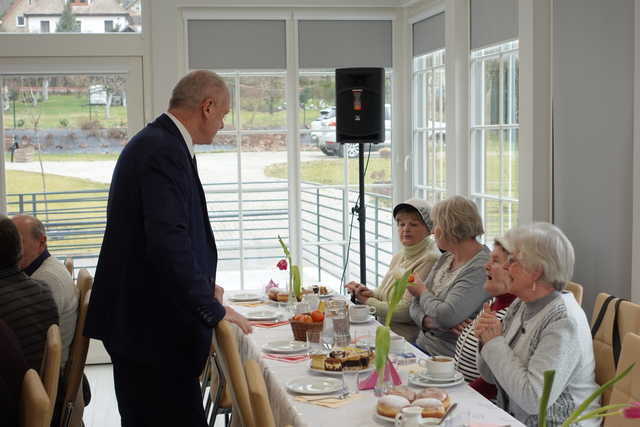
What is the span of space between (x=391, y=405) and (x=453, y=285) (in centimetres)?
153

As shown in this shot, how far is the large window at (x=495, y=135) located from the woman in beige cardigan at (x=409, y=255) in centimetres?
76

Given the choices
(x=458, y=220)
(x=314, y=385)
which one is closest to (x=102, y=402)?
(x=458, y=220)

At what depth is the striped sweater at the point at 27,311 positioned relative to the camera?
3113 millimetres

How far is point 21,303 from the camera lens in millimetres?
3152

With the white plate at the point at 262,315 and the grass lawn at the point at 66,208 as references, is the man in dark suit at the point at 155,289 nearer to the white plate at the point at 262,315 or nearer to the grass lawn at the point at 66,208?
the white plate at the point at 262,315

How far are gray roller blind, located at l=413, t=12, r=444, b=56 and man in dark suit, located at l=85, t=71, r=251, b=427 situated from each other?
353cm

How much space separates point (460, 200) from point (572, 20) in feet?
4.11

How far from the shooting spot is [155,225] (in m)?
2.73

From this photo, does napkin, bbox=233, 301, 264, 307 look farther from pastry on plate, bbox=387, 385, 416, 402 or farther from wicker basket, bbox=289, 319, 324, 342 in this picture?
pastry on plate, bbox=387, 385, 416, 402

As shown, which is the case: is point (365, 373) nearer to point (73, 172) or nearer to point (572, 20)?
point (572, 20)

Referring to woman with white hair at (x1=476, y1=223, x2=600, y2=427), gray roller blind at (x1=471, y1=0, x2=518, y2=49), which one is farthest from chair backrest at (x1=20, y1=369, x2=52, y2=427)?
gray roller blind at (x1=471, y1=0, x2=518, y2=49)

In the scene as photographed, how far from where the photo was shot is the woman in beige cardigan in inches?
172

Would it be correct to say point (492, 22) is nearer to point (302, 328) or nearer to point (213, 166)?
point (213, 166)

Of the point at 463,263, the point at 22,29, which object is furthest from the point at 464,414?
the point at 22,29
